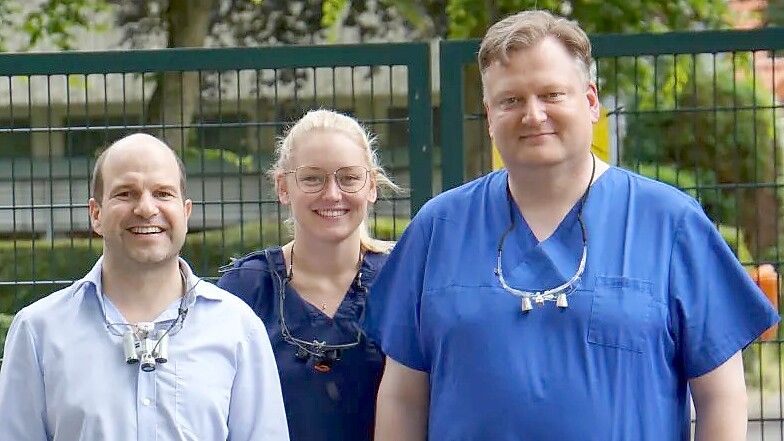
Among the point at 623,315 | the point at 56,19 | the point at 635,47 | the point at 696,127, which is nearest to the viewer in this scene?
the point at 623,315

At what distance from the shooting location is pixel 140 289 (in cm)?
330

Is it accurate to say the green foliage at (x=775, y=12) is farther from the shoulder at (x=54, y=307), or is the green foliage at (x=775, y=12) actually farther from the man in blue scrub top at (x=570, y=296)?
the shoulder at (x=54, y=307)

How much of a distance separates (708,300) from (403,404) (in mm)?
769

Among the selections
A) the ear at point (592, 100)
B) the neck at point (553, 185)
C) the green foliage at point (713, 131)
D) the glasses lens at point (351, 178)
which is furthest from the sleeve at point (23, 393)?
the green foliage at point (713, 131)

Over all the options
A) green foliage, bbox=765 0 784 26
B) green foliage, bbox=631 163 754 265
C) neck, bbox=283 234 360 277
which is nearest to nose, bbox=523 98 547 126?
neck, bbox=283 234 360 277

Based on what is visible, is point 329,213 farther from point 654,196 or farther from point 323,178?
point 654,196

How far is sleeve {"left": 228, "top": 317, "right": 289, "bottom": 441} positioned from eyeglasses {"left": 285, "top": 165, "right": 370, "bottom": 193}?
0.54m

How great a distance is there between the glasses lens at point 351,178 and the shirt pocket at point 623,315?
85 centimetres

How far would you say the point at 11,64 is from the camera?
518cm

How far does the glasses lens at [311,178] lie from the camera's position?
11.9 ft

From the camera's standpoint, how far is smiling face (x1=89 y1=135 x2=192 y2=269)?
10.6 ft

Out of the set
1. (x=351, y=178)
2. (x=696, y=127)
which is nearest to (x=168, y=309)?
(x=351, y=178)

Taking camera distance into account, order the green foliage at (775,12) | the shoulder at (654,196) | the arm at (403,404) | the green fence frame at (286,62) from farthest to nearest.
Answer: the green foliage at (775,12), the green fence frame at (286,62), the arm at (403,404), the shoulder at (654,196)

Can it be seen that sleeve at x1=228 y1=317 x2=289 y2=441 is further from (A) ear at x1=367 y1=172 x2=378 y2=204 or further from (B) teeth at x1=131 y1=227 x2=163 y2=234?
(A) ear at x1=367 y1=172 x2=378 y2=204
